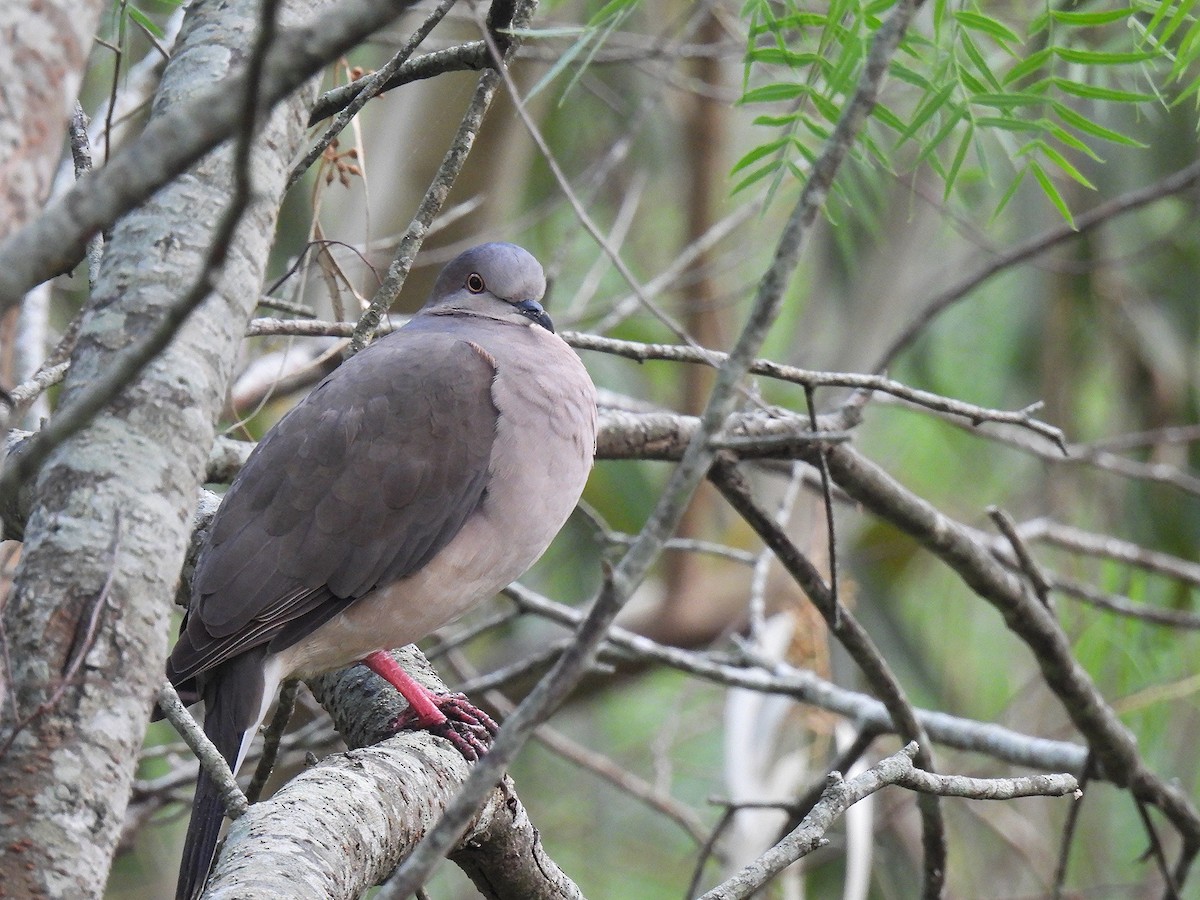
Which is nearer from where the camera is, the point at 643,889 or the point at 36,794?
the point at 36,794

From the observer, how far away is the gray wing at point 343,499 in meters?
2.66

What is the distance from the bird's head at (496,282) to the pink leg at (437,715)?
1.04m

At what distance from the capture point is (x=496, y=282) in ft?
11.4

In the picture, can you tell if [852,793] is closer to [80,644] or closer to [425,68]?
[80,644]

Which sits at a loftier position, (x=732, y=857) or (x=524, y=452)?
(x=524, y=452)

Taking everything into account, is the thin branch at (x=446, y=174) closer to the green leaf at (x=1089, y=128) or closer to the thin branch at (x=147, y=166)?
the green leaf at (x=1089, y=128)

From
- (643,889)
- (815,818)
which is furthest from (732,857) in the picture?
(643,889)

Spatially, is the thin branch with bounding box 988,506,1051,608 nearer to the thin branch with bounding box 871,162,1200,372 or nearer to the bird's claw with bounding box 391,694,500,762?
the thin branch with bounding box 871,162,1200,372

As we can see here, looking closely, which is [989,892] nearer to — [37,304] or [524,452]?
[524,452]

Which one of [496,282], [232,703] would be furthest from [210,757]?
[496,282]

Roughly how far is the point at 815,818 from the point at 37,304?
3269 millimetres

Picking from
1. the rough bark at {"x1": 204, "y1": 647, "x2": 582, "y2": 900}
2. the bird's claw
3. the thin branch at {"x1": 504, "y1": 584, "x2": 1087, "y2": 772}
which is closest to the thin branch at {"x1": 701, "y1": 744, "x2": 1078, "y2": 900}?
the rough bark at {"x1": 204, "y1": 647, "x2": 582, "y2": 900}

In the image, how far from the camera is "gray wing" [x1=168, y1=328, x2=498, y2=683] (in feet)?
8.74

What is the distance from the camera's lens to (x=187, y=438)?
1.35 metres
